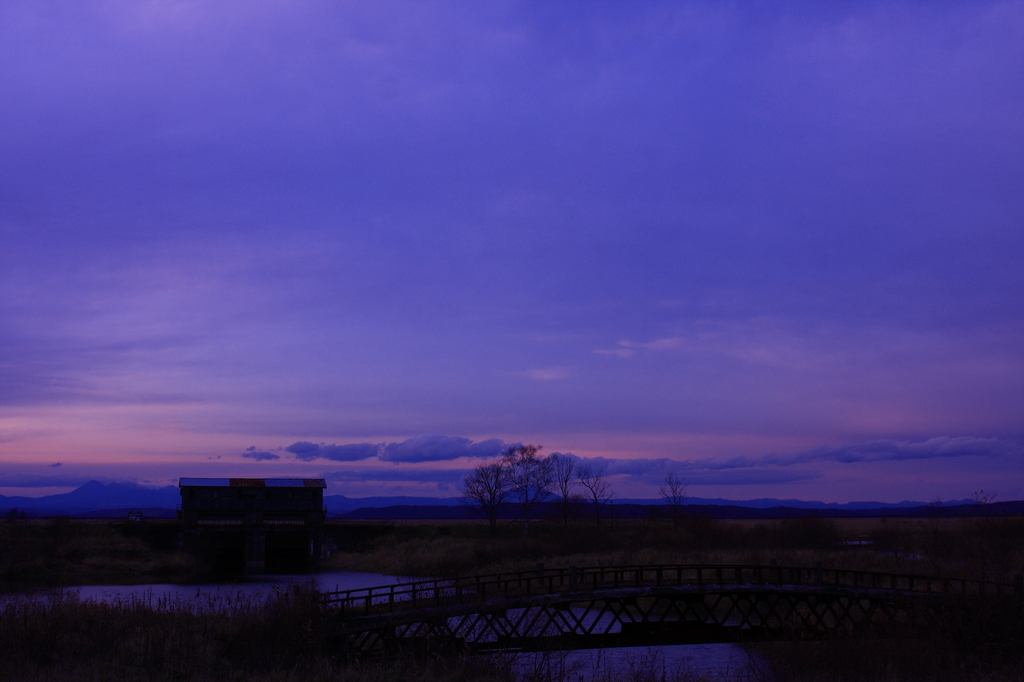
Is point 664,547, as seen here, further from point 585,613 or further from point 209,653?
point 209,653

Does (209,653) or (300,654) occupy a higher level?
(209,653)

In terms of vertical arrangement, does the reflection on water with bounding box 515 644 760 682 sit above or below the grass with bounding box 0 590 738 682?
below

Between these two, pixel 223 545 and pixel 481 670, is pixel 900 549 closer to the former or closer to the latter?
pixel 481 670

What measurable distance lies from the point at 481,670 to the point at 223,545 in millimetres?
61574

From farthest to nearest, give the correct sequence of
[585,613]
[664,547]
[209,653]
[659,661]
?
[664,547] → [659,661] → [585,613] → [209,653]

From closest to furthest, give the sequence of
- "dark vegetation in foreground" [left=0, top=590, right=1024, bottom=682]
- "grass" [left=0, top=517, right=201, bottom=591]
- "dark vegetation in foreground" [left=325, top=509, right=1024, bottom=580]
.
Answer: "dark vegetation in foreground" [left=0, top=590, right=1024, bottom=682], "dark vegetation in foreground" [left=325, top=509, right=1024, bottom=580], "grass" [left=0, top=517, right=201, bottom=591]

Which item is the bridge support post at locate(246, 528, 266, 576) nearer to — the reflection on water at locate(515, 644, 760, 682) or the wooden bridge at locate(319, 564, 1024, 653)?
the wooden bridge at locate(319, 564, 1024, 653)

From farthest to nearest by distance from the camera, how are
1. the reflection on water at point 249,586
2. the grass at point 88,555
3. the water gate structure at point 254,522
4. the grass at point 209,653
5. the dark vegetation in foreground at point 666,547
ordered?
the water gate structure at point 254,522 → the grass at point 88,555 → the dark vegetation in foreground at point 666,547 → the reflection on water at point 249,586 → the grass at point 209,653

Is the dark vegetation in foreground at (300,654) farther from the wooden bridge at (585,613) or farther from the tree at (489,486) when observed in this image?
the tree at (489,486)

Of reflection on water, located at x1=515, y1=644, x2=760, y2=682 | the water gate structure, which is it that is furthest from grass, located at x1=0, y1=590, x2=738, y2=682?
the water gate structure

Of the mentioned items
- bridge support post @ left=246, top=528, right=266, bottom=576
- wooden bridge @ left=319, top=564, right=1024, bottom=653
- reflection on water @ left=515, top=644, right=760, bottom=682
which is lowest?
bridge support post @ left=246, top=528, right=266, bottom=576

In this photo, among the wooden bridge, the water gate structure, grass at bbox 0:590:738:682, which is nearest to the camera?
grass at bbox 0:590:738:682

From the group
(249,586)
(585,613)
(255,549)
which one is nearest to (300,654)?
(585,613)

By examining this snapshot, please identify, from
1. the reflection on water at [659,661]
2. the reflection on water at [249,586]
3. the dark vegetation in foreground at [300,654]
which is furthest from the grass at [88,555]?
the reflection on water at [659,661]
